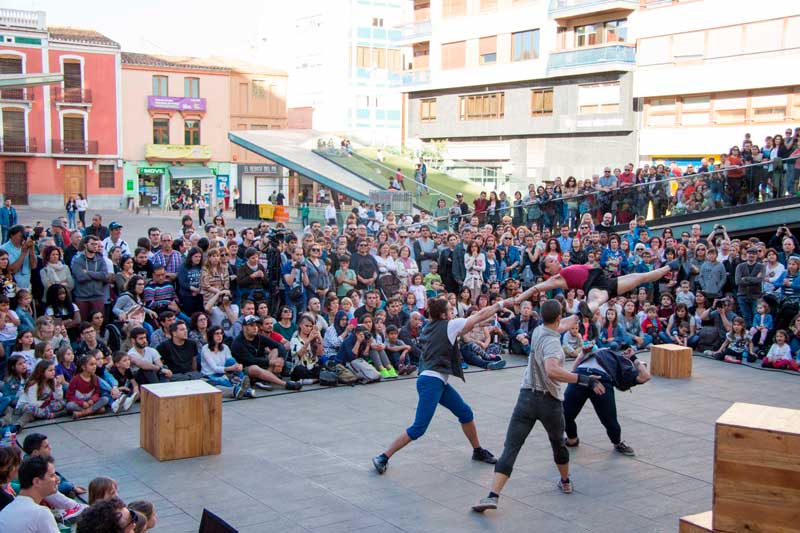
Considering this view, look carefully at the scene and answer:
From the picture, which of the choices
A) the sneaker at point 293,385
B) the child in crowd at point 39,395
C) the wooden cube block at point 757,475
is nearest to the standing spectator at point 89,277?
the child in crowd at point 39,395

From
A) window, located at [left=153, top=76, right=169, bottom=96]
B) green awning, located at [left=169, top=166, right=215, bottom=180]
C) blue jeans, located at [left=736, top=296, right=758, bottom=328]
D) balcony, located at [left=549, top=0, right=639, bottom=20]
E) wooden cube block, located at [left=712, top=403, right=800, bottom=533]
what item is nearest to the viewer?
wooden cube block, located at [left=712, top=403, right=800, bottom=533]

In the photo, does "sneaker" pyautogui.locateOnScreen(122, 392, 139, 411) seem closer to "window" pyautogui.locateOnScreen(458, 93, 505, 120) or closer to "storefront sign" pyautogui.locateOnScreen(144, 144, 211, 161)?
"window" pyautogui.locateOnScreen(458, 93, 505, 120)

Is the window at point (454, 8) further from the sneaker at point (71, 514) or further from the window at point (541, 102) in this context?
the sneaker at point (71, 514)

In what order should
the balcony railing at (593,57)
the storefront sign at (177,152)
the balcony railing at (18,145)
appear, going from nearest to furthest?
1. the balcony railing at (593,57)
2. the balcony railing at (18,145)
3. the storefront sign at (177,152)

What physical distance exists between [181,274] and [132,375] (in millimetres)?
2848

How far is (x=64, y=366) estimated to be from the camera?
10.8 m

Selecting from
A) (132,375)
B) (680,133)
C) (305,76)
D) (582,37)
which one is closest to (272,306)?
(132,375)

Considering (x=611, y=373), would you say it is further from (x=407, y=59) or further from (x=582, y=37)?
(x=407, y=59)

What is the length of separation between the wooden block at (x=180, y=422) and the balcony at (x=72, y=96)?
4753 centimetres

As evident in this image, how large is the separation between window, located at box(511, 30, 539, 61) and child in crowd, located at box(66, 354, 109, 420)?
112 ft

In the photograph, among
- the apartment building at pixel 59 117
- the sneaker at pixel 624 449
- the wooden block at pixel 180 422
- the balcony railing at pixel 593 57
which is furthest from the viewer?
the apartment building at pixel 59 117

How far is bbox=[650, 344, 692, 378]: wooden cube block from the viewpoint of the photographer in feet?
45.9

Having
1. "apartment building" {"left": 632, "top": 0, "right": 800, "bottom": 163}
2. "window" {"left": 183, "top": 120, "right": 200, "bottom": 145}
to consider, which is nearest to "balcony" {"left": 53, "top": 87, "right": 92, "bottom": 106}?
"window" {"left": 183, "top": 120, "right": 200, "bottom": 145}

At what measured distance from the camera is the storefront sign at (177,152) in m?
56.6
